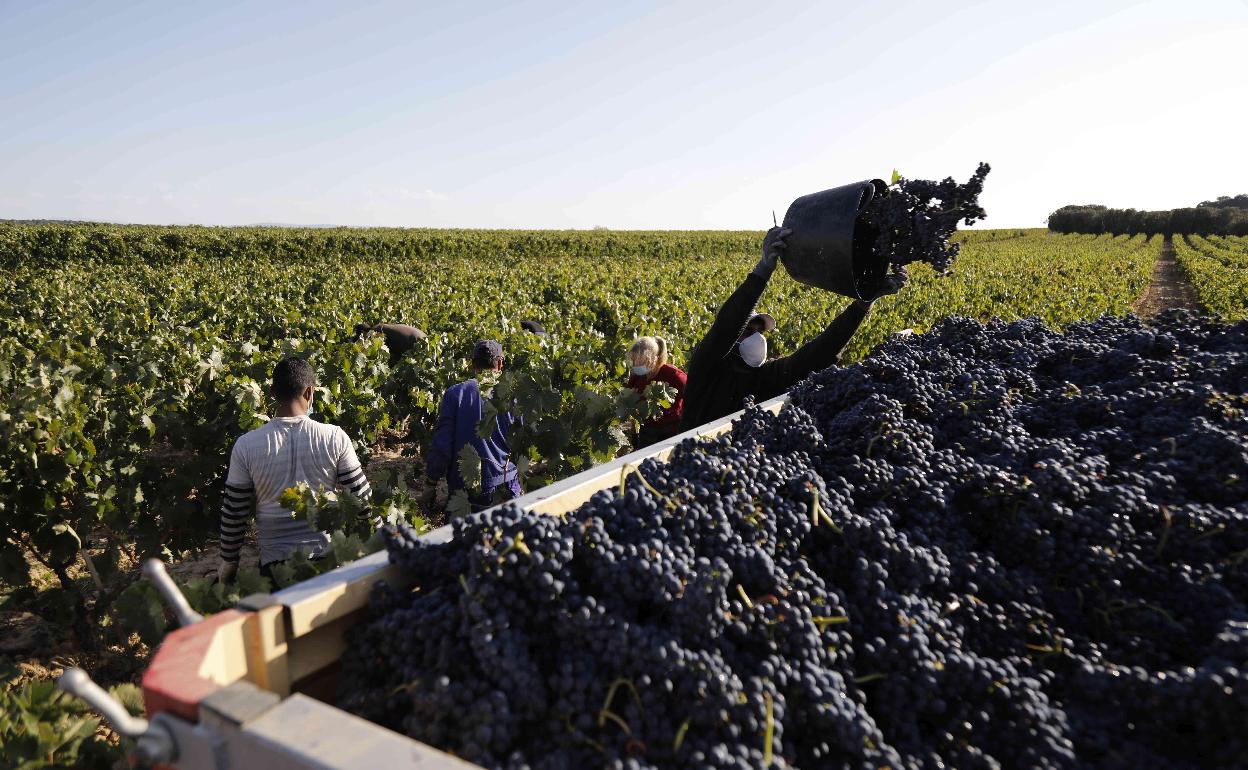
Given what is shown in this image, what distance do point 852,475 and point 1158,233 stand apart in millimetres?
88184

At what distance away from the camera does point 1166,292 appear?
→ 27062mm

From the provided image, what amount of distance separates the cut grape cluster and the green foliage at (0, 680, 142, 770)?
9.80ft

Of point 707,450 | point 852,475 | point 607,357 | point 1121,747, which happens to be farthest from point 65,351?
point 1121,747

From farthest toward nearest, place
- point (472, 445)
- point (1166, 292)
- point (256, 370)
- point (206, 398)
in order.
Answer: point (1166, 292) < point (256, 370) < point (206, 398) < point (472, 445)

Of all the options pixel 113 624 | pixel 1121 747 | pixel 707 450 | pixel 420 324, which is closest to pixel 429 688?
pixel 707 450

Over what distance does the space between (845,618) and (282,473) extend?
2808 mm

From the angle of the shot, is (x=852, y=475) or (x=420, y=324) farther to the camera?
(x=420, y=324)

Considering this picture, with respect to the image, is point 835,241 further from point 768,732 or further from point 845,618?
point 768,732

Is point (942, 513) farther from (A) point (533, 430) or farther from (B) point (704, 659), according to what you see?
(A) point (533, 430)

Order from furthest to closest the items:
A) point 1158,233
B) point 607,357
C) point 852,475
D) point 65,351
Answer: point 1158,233, point 607,357, point 65,351, point 852,475

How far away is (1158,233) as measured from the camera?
70.0m

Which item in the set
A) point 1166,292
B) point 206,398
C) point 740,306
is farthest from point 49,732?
point 1166,292

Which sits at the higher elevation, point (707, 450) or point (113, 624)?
point (707, 450)

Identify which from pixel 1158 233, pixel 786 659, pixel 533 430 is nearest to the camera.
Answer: pixel 786 659
